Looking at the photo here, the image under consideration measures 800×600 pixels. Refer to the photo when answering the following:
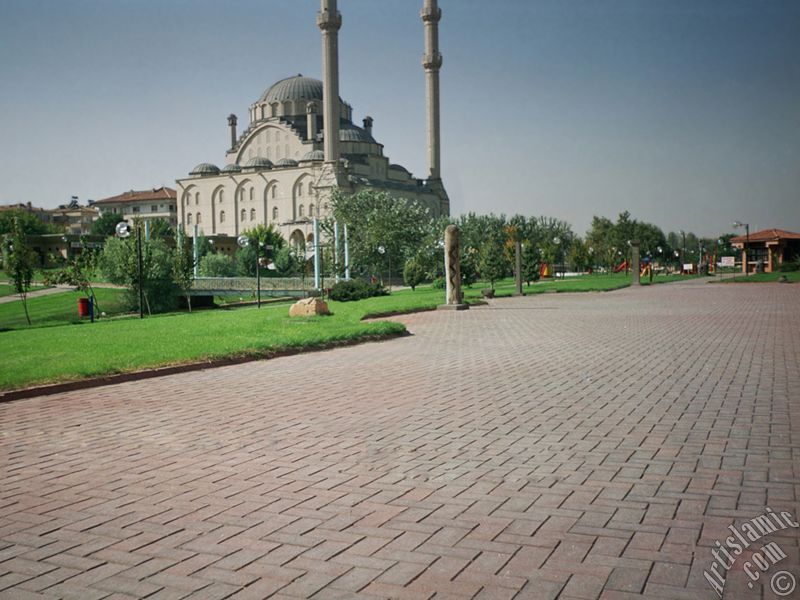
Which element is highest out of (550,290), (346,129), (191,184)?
(346,129)

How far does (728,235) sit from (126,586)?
145894 mm

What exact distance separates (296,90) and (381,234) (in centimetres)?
6203

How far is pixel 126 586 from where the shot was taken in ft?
11.3

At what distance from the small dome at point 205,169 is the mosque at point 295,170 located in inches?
5.2

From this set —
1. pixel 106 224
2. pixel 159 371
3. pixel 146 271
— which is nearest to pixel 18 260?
pixel 146 271

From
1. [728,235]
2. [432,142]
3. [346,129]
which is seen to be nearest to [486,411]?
[432,142]

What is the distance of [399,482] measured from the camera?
16.3 feet

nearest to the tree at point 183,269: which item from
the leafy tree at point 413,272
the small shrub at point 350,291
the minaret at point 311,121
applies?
the small shrub at point 350,291

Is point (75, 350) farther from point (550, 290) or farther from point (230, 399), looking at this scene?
point (550, 290)

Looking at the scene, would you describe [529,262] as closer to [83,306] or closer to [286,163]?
[83,306]

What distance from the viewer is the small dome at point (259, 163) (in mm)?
93062

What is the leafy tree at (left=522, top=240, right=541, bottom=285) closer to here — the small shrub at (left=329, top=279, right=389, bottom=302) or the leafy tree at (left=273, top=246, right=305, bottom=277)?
the small shrub at (left=329, top=279, right=389, bottom=302)

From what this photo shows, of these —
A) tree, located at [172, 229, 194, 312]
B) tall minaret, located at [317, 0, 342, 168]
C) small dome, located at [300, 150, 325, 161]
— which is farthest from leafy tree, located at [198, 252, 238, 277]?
small dome, located at [300, 150, 325, 161]

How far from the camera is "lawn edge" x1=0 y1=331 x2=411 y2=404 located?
8562mm
